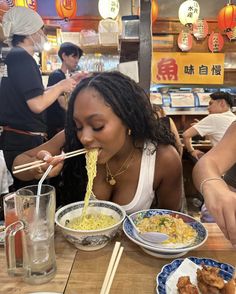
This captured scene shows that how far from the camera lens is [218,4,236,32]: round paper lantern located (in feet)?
18.0

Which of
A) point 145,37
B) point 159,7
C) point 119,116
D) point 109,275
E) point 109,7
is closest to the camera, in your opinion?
point 109,275

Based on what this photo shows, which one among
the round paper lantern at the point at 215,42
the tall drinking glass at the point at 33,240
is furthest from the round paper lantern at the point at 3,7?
the round paper lantern at the point at 215,42

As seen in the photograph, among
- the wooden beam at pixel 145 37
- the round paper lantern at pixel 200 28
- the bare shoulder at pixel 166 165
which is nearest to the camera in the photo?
the bare shoulder at pixel 166 165

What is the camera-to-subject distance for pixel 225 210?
35.9 inches

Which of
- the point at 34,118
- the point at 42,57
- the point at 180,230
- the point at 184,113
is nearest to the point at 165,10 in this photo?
the point at 184,113

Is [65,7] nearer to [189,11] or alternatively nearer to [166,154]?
[189,11]

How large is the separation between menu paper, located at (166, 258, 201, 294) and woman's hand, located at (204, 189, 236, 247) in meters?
0.16

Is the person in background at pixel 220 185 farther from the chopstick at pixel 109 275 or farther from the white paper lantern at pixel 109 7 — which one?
the white paper lantern at pixel 109 7

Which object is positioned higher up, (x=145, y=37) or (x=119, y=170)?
Answer: (x=145, y=37)

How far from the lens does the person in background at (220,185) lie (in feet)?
2.96

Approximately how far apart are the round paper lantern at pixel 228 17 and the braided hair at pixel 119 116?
15.9ft

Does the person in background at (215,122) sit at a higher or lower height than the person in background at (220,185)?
lower

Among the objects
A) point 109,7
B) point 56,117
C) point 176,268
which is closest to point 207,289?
point 176,268

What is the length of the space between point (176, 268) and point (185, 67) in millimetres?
5923
